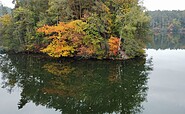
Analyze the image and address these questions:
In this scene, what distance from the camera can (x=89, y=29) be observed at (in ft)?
136

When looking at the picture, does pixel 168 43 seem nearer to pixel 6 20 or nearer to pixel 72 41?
pixel 72 41

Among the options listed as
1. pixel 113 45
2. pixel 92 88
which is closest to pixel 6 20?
pixel 113 45

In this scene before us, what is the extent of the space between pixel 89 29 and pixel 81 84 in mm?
16959

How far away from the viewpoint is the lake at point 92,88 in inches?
779

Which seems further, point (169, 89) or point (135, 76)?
point (135, 76)

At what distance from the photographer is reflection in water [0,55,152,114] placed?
20328 mm

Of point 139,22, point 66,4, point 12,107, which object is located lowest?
point 12,107

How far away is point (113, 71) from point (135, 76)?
388 cm

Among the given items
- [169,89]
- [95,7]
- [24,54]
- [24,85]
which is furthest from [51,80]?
[24,54]

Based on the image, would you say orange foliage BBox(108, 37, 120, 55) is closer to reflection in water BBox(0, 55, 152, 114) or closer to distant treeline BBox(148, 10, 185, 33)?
reflection in water BBox(0, 55, 152, 114)

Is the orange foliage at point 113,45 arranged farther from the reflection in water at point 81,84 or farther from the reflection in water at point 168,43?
the reflection in water at point 168,43

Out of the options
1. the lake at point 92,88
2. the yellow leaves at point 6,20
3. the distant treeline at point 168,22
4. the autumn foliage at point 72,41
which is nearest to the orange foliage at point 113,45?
the autumn foliage at point 72,41

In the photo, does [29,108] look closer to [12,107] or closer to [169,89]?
[12,107]

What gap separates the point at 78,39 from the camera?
1620 inches
